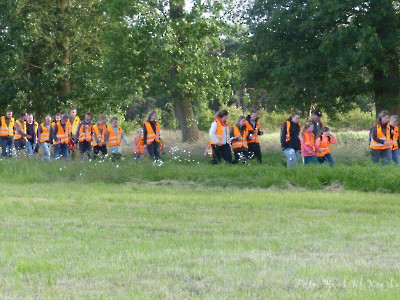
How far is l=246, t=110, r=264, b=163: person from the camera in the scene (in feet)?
72.5

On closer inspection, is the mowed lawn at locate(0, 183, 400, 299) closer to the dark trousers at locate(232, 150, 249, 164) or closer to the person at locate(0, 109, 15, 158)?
the dark trousers at locate(232, 150, 249, 164)

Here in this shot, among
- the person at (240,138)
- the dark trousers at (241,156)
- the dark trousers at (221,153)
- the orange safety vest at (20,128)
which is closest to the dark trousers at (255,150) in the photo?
the dark trousers at (241,156)

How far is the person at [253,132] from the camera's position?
72.5 feet

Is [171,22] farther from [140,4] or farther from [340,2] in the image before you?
[340,2]

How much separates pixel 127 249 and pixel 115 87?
26658mm

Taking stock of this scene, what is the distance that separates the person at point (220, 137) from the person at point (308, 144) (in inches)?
85.2

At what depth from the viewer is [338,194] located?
1600 cm

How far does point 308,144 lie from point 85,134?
7.59m

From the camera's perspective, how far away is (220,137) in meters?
21.5

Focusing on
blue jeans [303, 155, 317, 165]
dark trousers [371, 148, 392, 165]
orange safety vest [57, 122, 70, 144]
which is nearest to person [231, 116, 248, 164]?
blue jeans [303, 155, 317, 165]

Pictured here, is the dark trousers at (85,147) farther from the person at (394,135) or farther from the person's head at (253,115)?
the person at (394,135)

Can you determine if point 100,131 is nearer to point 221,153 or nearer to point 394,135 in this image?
point 221,153

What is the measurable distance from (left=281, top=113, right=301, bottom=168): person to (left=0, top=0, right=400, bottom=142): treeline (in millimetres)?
6264

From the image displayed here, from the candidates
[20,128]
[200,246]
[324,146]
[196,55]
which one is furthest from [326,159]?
[196,55]
